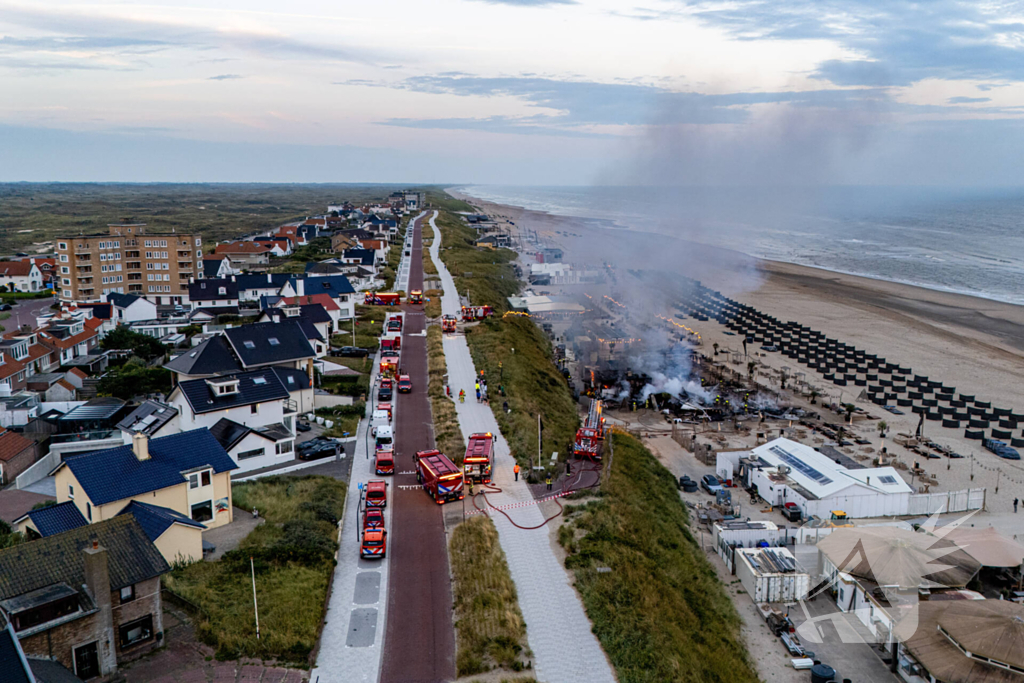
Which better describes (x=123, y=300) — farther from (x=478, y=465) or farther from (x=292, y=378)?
(x=478, y=465)

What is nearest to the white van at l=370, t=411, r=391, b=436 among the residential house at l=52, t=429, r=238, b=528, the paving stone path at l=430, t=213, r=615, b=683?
the paving stone path at l=430, t=213, r=615, b=683

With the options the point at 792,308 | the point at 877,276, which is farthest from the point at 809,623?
the point at 877,276

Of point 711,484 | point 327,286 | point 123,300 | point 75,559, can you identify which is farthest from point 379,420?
point 123,300

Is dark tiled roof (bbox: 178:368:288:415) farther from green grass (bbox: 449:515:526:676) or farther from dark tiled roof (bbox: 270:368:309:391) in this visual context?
green grass (bbox: 449:515:526:676)

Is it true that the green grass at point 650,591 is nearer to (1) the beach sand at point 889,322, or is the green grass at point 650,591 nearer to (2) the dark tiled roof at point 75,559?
(2) the dark tiled roof at point 75,559

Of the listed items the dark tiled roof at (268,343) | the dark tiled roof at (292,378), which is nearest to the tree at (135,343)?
the dark tiled roof at (268,343)

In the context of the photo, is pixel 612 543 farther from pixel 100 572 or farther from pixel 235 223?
pixel 235 223
